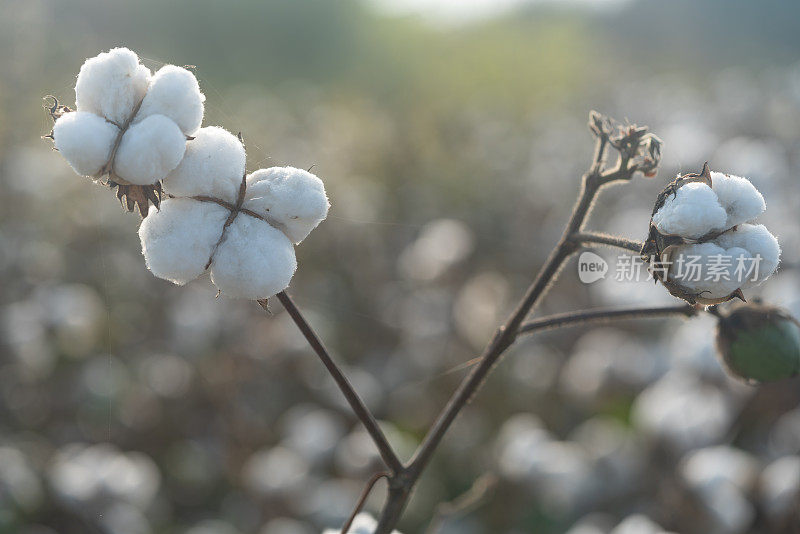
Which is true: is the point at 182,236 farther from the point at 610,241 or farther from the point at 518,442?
the point at 518,442

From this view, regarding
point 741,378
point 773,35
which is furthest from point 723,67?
point 741,378

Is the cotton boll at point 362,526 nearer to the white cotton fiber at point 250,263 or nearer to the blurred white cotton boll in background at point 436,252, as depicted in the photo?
the white cotton fiber at point 250,263

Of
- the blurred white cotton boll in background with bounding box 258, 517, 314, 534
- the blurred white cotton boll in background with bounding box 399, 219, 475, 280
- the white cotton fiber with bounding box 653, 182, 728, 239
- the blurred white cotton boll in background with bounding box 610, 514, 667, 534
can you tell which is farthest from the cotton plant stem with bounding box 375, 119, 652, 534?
the blurred white cotton boll in background with bounding box 399, 219, 475, 280

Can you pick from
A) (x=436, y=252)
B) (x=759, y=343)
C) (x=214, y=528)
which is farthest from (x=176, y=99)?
(x=436, y=252)

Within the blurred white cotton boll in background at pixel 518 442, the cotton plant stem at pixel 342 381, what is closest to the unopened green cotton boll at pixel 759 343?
the cotton plant stem at pixel 342 381

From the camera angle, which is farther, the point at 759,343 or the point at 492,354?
the point at 759,343

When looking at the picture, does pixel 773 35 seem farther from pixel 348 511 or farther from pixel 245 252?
pixel 245 252

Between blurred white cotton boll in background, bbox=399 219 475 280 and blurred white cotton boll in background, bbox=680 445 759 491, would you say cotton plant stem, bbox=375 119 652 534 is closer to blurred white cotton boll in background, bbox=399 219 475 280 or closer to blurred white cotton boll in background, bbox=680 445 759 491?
blurred white cotton boll in background, bbox=680 445 759 491
